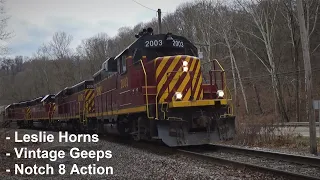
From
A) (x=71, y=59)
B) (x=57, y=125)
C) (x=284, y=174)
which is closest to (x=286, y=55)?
(x=57, y=125)

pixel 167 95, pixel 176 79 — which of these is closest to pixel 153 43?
pixel 176 79

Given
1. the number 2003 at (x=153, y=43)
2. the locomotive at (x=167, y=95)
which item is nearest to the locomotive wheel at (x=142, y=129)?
the locomotive at (x=167, y=95)

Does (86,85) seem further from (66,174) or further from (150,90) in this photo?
(66,174)

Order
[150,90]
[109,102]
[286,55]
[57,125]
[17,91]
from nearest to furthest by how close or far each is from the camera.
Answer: [150,90] → [109,102] → [57,125] → [286,55] → [17,91]

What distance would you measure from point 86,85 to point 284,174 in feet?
55.0

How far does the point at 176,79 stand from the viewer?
11.9 m

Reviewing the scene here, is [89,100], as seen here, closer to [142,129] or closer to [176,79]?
[142,129]

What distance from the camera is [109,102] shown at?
53.1 feet

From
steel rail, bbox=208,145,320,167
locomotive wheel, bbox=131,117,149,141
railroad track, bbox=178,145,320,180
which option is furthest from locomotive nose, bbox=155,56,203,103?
steel rail, bbox=208,145,320,167

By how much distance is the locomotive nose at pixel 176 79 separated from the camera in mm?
11750

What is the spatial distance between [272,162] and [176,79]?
424 centimetres

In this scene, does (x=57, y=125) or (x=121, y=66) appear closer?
(x=121, y=66)

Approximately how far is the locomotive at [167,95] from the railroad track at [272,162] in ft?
2.38

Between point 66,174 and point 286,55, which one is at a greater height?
point 286,55
